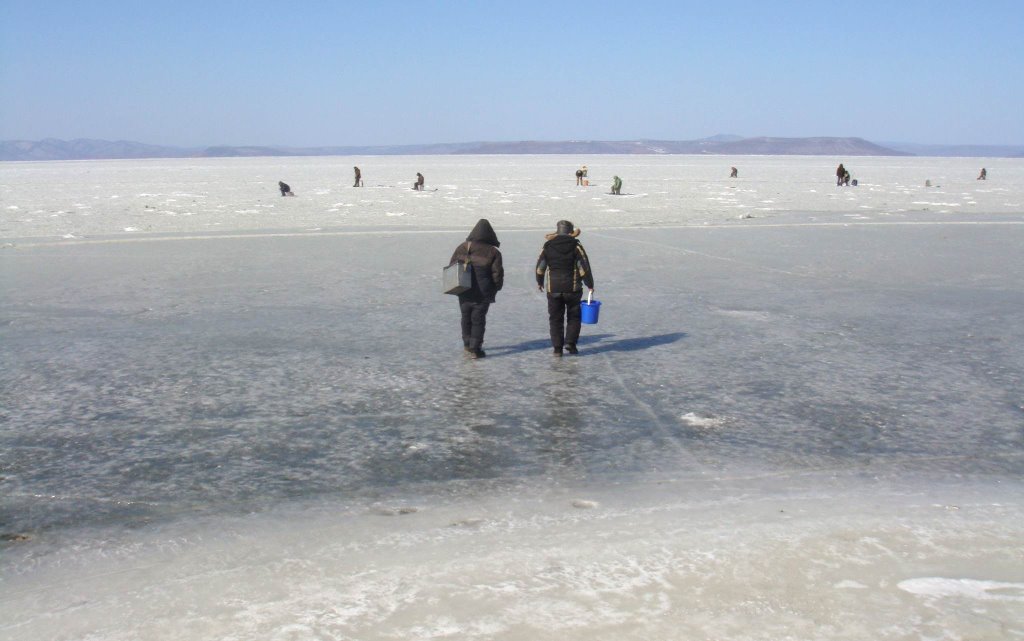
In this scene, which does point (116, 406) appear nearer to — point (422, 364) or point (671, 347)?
point (422, 364)

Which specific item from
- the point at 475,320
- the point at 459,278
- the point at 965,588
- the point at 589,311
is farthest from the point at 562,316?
the point at 965,588

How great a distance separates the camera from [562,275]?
9.38 meters

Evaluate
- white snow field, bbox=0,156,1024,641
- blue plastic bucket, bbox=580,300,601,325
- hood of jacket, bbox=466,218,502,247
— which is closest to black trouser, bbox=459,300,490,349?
white snow field, bbox=0,156,1024,641

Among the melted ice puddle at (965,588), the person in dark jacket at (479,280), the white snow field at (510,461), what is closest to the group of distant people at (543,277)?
the person in dark jacket at (479,280)

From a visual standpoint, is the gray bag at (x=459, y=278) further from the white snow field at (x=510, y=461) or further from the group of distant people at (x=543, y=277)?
the white snow field at (x=510, y=461)

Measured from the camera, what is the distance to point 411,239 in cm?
2127

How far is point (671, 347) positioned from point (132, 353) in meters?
5.15

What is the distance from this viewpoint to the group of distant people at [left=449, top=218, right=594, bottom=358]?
30.8 ft

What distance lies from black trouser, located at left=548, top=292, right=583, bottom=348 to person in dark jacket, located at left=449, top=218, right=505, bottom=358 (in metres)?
0.54

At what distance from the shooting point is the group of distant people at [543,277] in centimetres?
938

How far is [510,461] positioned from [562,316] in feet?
11.0

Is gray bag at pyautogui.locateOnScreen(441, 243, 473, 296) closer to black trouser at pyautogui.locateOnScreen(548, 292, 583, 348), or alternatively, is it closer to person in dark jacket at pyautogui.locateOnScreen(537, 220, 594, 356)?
person in dark jacket at pyautogui.locateOnScreen(537, 220, 594, 356)

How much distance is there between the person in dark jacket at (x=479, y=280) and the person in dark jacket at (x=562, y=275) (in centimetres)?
43

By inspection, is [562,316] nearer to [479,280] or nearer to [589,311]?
[589,311]
